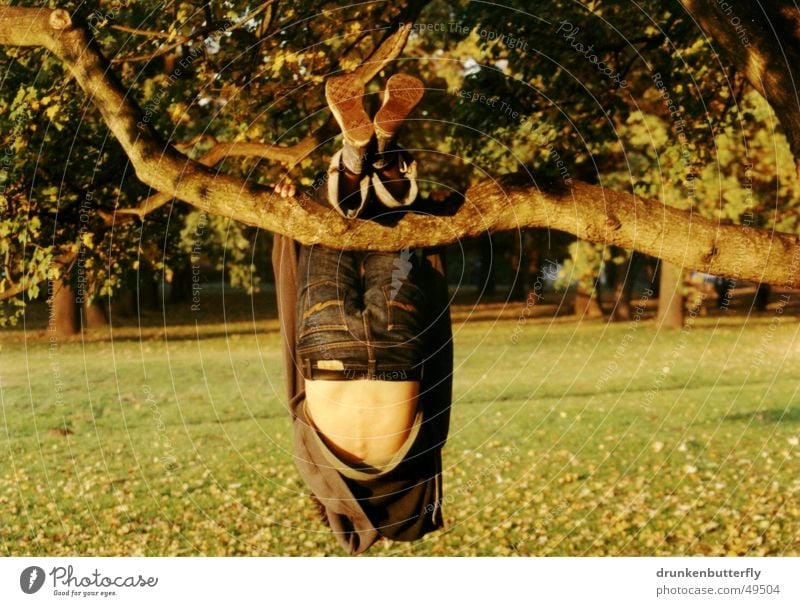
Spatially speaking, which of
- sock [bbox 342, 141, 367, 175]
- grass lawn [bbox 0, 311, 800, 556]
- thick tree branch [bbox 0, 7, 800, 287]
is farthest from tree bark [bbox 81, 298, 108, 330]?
sock [bbox 342, 141, 367, 175]

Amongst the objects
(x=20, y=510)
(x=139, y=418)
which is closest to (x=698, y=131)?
(x=20, y=510)

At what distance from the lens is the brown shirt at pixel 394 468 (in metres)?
6.97

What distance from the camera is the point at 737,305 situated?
38219 millimetres

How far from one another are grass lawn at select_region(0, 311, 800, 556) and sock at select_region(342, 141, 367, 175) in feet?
16.5

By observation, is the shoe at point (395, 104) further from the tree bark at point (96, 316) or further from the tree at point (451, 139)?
the tree bark at point (96, 316)

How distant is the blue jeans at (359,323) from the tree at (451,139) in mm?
257

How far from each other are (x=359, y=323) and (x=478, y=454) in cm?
877

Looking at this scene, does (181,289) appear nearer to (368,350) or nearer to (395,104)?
(368,350)

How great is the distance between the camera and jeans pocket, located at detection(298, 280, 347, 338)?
6789mm

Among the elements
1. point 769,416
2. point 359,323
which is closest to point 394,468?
point 359,323

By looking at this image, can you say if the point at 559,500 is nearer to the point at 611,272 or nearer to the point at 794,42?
the point at 794,42

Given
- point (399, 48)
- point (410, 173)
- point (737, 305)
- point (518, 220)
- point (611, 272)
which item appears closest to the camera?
point (410, 173)

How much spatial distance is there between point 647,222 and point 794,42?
79.1 inches

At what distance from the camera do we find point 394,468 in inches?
277
